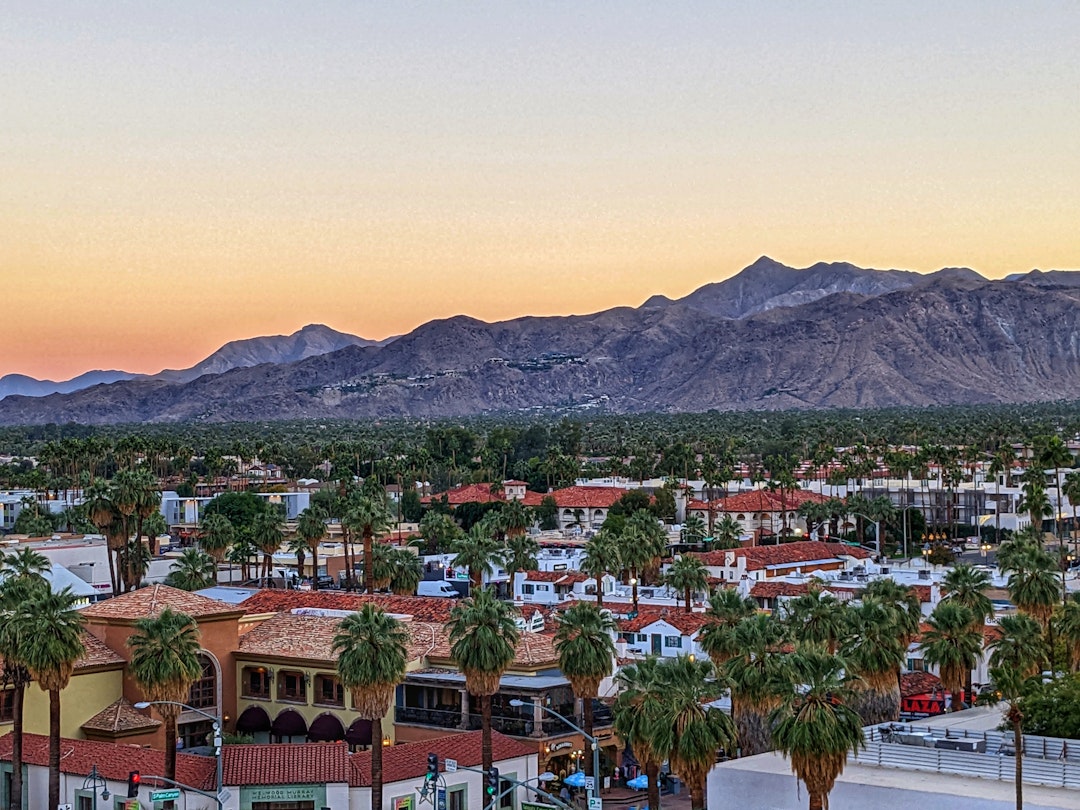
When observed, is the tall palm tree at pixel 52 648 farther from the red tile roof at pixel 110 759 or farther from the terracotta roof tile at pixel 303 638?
the terracotta roof tile at pixel 303 638

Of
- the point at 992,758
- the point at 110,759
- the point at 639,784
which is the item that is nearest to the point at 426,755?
the point at 639,784

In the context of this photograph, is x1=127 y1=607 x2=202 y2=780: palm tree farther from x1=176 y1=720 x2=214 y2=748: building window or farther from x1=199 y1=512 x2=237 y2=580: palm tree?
x1=199 y1=512 x2=237 y2=580: palm tree

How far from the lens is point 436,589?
286 ft

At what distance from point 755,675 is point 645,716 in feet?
18.4

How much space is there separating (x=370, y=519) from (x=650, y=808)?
35.3 meters

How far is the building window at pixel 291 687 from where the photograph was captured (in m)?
54.8

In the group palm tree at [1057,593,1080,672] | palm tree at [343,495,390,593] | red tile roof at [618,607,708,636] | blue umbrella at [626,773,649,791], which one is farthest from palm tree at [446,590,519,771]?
palm tree at [343,495,390,593]

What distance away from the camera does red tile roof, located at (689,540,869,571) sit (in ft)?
303

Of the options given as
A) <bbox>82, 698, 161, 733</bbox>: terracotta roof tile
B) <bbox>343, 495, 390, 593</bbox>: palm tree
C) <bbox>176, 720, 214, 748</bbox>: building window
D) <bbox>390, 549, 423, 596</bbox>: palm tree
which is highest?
<bbox>343, 495, 390, 593</bbox>: palm tree

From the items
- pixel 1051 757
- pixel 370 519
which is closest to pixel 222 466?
pixel 370 519

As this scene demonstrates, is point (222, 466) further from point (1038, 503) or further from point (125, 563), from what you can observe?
point (1038, 503)

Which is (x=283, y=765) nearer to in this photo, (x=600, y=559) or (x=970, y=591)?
(x=970, y=591)

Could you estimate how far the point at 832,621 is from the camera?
52375 millimetres

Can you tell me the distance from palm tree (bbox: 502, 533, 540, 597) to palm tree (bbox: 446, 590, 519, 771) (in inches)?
Result: 1654
